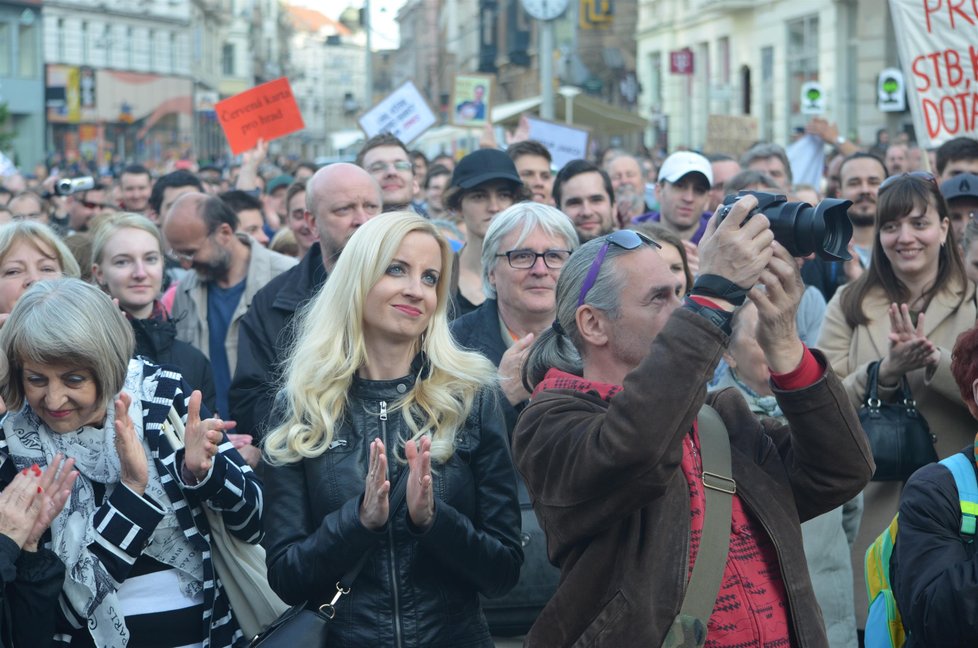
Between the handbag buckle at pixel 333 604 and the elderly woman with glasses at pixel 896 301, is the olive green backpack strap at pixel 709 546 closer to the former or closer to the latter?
the handbag buckle at pixel 333 604

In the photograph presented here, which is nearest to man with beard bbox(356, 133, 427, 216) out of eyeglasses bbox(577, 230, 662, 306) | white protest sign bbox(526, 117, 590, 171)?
white protest sign bbox(526, 117, 590, 171)

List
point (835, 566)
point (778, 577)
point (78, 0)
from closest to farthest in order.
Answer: point (778, 577) < point (835, 566) < point (78, 0)

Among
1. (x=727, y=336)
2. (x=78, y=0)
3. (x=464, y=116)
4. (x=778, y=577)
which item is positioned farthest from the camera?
(x=78, y=0)

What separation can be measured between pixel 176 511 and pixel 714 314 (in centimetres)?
178

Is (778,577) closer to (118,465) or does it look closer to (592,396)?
(592,396)

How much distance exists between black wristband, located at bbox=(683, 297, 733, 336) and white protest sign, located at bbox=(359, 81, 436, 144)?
9.96 metres

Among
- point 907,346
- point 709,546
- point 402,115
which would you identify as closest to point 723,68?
point 402,115

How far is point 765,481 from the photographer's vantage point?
3.20 metres

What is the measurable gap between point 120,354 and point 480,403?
1.08 m

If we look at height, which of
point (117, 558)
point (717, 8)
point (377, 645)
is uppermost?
point (717, 8)

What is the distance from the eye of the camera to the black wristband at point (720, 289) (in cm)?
288

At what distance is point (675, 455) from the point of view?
9.52 ft

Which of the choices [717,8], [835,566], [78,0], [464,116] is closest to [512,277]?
[835,566]

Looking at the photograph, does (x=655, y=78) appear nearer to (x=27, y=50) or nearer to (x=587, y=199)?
(x=587, y=199)
